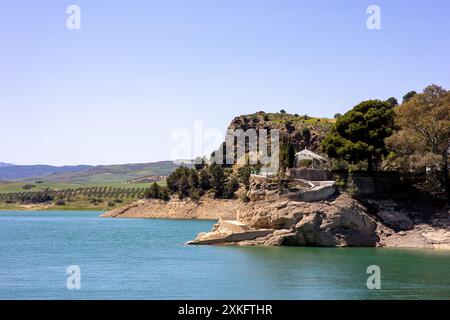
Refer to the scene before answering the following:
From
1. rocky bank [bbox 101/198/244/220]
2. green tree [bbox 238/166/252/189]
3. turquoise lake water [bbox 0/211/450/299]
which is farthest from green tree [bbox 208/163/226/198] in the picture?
turquoise lake water [bbox 0/211/450/299]

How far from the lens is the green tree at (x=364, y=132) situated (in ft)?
225

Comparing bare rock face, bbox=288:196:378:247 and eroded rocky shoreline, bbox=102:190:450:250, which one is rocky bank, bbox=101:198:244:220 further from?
bare rock face, bbox=288:196:378:247

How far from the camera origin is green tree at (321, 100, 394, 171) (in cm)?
6850

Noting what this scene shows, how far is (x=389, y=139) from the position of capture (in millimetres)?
65250

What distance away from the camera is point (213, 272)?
4381cm

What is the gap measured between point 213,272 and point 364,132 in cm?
A: 3070

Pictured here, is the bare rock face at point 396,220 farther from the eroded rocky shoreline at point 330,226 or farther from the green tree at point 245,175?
the green tree at point 245,175

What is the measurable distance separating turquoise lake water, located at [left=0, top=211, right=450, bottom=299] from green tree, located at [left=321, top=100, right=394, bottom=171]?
13244mm

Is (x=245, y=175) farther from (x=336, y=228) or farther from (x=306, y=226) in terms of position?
(x=306, y=226)

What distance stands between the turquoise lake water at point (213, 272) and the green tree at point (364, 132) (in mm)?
13244

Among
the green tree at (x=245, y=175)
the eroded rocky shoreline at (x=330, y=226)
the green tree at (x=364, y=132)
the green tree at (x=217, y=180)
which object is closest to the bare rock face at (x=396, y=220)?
the eroded rocky shoreline at (x=330, y=226)
